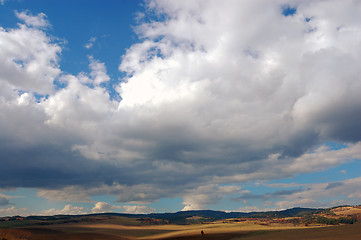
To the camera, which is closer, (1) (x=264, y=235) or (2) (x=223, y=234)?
(1) (x=264, y=235)

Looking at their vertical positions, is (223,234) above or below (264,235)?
below

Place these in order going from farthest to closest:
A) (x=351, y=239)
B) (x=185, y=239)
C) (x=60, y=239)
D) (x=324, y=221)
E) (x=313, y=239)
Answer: (x=324, y=221) < (x=60, y=239) < (x=185, y=239) < (x=313, y=239) < (x=351, y=239)

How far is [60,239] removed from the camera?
84.0m

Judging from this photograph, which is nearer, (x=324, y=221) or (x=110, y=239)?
(x=110, y=239)

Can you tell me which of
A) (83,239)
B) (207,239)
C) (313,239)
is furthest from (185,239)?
(313,239)

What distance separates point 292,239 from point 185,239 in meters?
42.0

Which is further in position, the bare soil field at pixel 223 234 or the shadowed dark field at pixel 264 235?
the bare soil field at pixel 223 234

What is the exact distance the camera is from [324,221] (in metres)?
196

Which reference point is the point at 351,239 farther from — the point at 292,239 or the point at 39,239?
the point at 39,239

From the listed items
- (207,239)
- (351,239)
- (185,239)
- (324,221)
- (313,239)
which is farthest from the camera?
(324,221)

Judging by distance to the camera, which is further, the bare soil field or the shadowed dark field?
the bare soil field

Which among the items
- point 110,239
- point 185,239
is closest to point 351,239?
point 185,239

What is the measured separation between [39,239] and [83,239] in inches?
514

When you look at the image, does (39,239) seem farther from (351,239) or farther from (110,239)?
(351,239)
